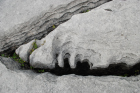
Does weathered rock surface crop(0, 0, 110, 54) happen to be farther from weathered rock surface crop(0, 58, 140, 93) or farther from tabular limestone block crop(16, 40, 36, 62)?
weathered rock surface crop(0, 58, 140, 93)

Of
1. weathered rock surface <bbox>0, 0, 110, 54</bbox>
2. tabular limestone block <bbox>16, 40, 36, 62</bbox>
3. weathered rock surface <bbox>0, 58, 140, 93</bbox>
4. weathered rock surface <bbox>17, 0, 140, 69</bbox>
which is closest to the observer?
weathered rock surface <bbox>0, 58, 140, 93</bbox>

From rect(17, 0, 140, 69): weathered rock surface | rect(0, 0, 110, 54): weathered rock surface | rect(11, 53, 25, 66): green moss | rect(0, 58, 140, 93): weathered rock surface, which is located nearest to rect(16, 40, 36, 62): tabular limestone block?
rect(11, 53, 25, 66): green moss

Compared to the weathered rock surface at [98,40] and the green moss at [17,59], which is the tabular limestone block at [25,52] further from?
the weathered rock surface at [98,40]

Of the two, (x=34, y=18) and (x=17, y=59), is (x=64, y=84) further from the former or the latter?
(x=34, y=18)

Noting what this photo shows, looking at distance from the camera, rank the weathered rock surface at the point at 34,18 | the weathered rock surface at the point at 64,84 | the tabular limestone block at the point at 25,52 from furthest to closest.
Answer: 1. the weathered rock surface at the point at 34,18
2. the tabular limestone block at the point at 25,52
3. the weathered rock surface at the point at 64,84

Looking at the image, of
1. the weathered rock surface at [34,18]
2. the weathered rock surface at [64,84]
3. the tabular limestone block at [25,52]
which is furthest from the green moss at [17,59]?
the weathered rock surface at [64,84]

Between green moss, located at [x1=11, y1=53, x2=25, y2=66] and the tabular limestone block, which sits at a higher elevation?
the tabular limestone block

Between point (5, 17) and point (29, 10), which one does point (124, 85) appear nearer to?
point (29, 10)
